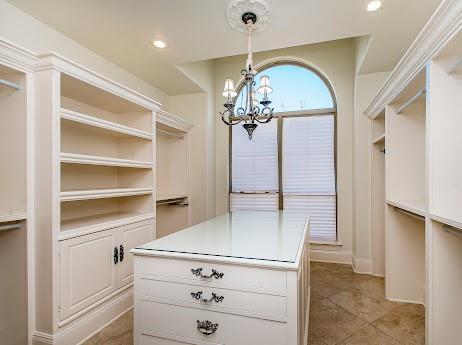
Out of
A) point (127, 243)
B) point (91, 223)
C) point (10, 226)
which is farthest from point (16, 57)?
point (127, 243)

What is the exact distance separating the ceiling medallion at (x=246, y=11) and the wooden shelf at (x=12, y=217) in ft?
7.33

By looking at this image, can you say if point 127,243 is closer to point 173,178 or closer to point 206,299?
point 206,299

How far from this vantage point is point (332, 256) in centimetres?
388

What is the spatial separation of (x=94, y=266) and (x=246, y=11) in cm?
251

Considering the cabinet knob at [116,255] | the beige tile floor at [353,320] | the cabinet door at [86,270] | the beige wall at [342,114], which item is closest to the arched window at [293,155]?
the beige wall at [342,114]

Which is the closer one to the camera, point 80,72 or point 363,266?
point 80,72

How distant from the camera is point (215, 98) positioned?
15.0 ft

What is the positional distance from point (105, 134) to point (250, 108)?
1709 mm

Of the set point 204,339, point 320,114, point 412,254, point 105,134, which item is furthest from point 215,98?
point 204,339

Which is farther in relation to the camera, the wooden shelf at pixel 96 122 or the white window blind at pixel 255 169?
the white window blind at pixel 255 169

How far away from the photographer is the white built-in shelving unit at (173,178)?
13.4 feet

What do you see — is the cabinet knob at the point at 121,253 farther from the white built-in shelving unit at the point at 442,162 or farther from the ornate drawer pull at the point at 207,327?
the white built-in shelving unit at the point at 442,162

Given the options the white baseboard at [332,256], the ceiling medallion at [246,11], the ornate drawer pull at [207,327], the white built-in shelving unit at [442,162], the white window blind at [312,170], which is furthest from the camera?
the white window blind at [312,170]

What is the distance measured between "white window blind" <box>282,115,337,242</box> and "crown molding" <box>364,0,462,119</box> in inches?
59.7
